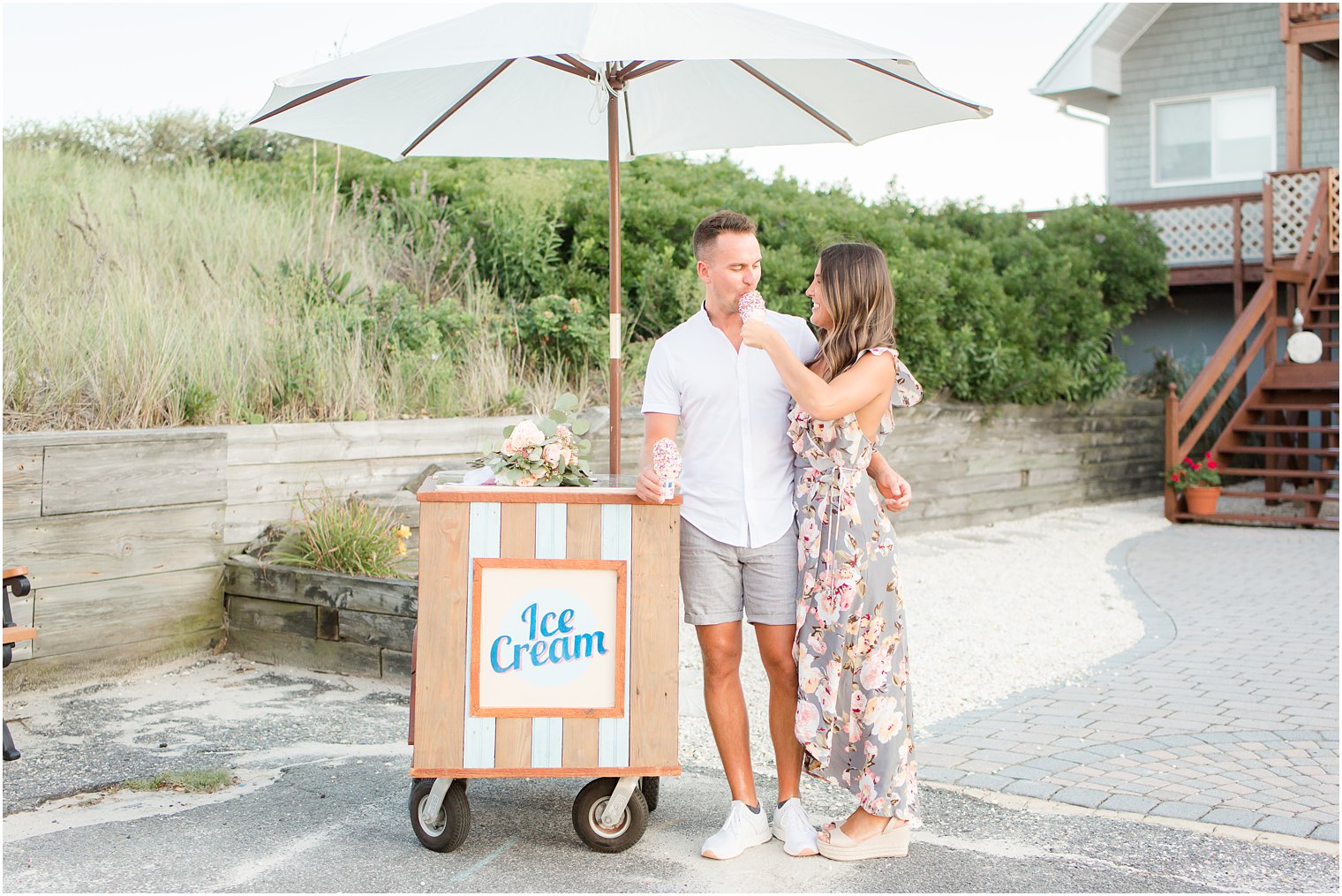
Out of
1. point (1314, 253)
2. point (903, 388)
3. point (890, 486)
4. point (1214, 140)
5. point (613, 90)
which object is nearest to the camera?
point (903, 388)

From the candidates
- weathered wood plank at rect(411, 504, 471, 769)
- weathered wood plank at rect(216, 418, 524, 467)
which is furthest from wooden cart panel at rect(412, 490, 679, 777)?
weathered wood plank at rect(216, 418, 524, 467)

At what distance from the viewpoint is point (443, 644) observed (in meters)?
3.53

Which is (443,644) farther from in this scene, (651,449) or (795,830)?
(795,830)

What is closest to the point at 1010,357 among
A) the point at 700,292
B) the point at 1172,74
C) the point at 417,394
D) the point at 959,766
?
the point at 700,292

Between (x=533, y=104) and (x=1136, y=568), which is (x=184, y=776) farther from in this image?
(x=1136, y=568)

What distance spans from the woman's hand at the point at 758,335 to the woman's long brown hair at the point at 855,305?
1.00 ft

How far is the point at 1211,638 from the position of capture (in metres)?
6.83

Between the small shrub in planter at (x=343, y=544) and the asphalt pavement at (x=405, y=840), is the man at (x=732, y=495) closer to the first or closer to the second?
the asphalt pavement at (x=405, y=840)

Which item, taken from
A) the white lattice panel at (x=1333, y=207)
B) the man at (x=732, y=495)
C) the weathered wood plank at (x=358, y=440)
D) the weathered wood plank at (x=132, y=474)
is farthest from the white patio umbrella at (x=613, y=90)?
the white lattice panel at (x=1333, y=207)

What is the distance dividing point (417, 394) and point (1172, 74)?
50.0 feet

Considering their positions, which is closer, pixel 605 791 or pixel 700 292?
pixel 605 791

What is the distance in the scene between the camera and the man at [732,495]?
365cm

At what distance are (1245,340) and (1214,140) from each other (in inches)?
224

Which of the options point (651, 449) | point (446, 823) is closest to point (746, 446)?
point (651, 449)
